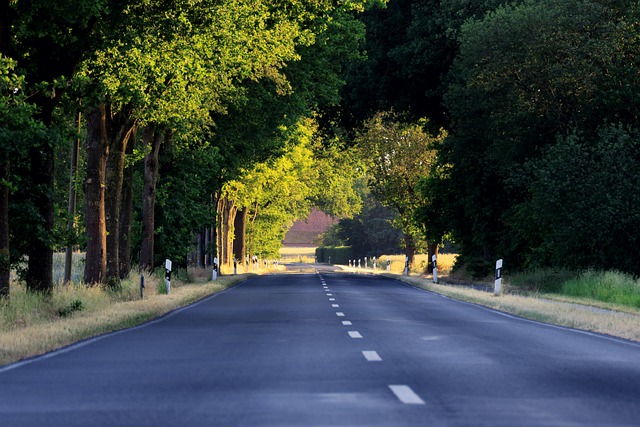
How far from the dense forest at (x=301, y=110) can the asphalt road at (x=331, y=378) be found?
17.2ft

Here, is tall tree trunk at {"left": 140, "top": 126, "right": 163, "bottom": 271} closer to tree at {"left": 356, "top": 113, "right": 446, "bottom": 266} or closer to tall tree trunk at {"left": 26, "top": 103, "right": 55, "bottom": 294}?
tall tree trunk at {"left": 26, "top": 103, "right": 55, "bottom": 294}

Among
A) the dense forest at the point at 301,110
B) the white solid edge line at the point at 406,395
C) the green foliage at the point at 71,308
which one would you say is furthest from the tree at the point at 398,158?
the white solid edge line at the point at 406,395

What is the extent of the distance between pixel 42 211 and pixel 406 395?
1668 centimetres

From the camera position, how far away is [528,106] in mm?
41531

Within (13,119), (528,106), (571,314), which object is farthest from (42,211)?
(528,106)

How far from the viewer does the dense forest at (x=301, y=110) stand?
23.9m

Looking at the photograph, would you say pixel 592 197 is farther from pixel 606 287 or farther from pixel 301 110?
pixel 301 110

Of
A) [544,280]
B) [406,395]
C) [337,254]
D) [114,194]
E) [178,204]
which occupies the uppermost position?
[178,204]

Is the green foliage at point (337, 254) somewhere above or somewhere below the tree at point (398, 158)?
below

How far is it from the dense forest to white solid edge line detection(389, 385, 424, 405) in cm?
1014

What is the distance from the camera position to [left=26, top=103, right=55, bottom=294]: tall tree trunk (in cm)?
2500

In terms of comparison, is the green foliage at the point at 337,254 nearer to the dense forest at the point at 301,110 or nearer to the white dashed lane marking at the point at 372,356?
the dense forest at the point at 301,110

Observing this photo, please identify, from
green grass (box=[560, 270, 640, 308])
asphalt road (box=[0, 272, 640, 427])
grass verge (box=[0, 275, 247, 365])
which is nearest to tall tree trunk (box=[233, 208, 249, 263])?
green grass (box=[560, 270, 640, 308])

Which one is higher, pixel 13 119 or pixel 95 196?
pixel 13 119
